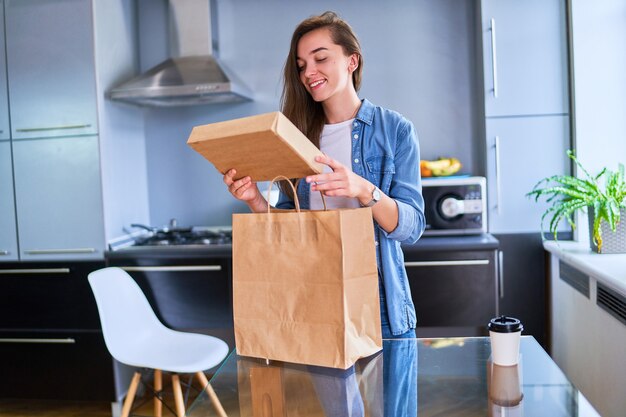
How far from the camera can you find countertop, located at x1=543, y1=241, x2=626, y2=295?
1.93m

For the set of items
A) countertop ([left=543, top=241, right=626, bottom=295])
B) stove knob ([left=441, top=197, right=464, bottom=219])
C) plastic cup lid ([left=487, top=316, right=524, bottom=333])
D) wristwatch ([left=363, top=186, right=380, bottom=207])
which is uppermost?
wristwatch ([left=363, top=186, right=380, bottom=207])

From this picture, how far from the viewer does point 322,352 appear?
1041 millimetres

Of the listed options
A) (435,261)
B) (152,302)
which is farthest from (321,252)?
(152,302)

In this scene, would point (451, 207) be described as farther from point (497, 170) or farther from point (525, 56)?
point (525, 56)

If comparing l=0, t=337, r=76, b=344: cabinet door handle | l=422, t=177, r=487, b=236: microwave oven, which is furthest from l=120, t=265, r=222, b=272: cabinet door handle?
l=422, t=177, r=487, b=236: microwave oven

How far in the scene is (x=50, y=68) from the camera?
284cm

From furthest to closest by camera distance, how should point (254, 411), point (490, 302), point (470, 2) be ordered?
point (470, 2) < point (490, 302) < point (254, 411)

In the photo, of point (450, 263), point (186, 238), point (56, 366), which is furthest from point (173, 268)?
point (450, 263)

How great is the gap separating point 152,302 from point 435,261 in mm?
1286

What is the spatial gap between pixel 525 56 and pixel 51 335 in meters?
2.55

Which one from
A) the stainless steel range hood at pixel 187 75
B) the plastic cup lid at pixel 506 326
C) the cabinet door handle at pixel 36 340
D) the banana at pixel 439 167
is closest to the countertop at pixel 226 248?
the banana at pixel 439 167

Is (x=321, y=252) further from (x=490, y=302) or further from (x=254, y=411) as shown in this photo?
(x=490, y=302)

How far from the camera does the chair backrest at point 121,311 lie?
228cm

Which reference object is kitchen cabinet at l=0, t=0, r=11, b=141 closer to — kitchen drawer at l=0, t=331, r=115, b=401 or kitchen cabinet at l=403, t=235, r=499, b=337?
kitchen drawer at l=0, t=331, r=115, b=401
